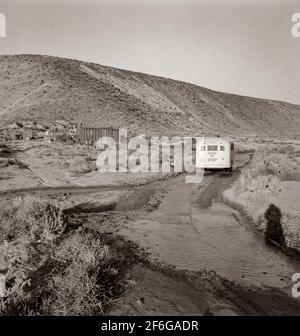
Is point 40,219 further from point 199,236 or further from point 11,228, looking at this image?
point 199,236

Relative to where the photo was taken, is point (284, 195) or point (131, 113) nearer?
point (284, 195)

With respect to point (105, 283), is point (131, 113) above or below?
above

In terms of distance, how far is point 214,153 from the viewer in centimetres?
2112

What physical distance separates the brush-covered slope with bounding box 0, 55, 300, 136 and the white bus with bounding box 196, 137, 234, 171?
83.0 ft

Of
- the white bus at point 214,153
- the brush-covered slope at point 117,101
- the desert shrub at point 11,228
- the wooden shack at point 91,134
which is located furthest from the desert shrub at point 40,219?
the brush-covered slope at point 117,101

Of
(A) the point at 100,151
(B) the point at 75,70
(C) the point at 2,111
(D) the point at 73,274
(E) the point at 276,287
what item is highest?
(B) the point at 75,70

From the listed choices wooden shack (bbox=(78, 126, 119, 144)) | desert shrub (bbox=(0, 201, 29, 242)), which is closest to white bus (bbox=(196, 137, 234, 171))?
desert shrub (bbox=(0, 201, 29, 242))

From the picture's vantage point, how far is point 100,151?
2986cm

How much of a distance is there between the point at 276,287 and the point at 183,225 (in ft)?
14.4

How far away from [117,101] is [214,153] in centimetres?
3825

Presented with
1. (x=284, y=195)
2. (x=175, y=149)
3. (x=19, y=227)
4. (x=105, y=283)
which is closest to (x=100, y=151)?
(x=175, y=149)
